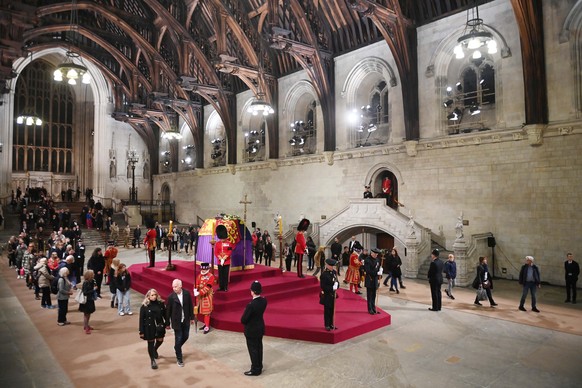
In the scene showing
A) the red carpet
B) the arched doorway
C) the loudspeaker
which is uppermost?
the arched doorway

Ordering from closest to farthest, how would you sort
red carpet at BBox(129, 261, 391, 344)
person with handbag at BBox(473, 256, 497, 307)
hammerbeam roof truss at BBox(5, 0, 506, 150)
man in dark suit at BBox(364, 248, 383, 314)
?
red carpet at BBox(129, 261, 391, 344), man in dark suit at BBox(364, 248, 383, 314), person with handbag at BBox(473, 256, 497, 307), hammerbeam roof truss at BBox(5, 0, 506, 150)

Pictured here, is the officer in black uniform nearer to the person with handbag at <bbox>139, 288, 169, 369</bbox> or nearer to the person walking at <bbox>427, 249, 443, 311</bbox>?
the person with handbag at <bbox>139, 288, 169, 369</bbox>

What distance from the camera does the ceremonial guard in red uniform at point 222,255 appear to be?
8.27m

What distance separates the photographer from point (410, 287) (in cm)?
1143

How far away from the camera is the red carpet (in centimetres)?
702

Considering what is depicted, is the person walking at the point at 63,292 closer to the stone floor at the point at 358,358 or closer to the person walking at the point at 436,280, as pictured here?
the stone floor at the point at 358,358

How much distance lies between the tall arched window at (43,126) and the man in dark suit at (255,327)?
32.0m

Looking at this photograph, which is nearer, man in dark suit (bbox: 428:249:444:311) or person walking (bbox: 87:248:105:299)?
man in dark suit (bbox: 428:249:444:311)

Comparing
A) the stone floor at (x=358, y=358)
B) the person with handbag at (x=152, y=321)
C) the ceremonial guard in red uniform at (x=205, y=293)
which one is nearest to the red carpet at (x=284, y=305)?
the stone floor at (x=358, y=358)

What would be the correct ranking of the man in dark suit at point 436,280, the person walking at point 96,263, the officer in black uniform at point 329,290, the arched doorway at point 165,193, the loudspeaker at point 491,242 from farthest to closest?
the arched doorway at point 165,193
the loudspeaker at point 491,242
the person walking at point 96,263
the man in dark suit at point 436,280
the officer in black uniform at point 329,290

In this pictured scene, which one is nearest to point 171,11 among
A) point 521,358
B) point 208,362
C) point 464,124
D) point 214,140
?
point 214,140

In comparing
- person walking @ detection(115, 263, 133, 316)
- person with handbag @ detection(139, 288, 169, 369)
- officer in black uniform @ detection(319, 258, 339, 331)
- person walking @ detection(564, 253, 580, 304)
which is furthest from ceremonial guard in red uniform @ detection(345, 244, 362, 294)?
person with handbag @ detection(139, 288, 169, 369)

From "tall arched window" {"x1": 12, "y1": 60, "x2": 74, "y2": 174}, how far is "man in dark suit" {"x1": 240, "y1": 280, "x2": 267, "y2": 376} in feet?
105

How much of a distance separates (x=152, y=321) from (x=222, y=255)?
2.98 metres
